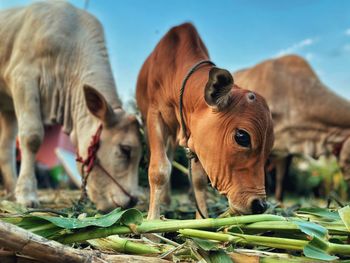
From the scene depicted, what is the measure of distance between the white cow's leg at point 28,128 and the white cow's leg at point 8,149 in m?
1.10

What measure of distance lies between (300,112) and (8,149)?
3.82 meters

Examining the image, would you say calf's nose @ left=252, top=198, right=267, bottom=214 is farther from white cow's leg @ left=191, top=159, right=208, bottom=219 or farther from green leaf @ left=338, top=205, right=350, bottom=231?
white cow's leg @ left=191, top=159, right=208, bottom=219

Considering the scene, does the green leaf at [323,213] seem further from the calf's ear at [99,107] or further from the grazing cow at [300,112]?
the grazing cow at [300,112]

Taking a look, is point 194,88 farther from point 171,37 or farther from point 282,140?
point 282,140

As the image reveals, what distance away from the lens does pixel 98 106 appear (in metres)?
3.60

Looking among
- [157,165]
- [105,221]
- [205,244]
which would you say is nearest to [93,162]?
[157,165]

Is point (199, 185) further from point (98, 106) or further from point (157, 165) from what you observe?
point (98, 106)

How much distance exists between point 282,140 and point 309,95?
2.43ft

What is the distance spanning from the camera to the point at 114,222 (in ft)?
5.83

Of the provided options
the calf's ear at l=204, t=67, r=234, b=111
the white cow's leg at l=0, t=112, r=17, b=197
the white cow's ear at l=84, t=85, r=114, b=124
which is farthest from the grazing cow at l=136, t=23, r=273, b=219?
the white cow's leg at l=0, t=112, r=17, b=197

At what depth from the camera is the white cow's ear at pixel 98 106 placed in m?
3.51

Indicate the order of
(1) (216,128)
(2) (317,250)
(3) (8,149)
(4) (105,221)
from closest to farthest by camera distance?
(2) (317,250), (4) (105,221), (1) (216,128), (3) (8,149)

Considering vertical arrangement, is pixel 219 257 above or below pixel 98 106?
below

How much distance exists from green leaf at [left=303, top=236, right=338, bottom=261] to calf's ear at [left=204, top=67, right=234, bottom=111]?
842mm
